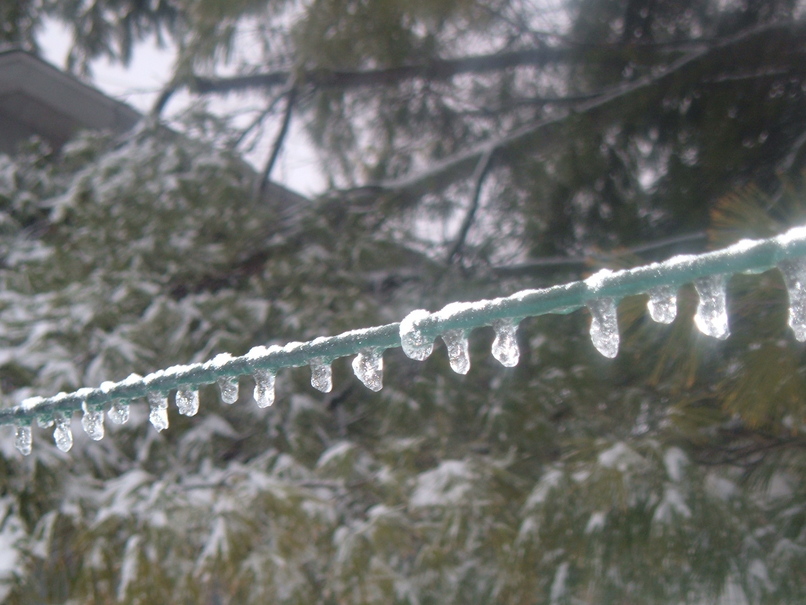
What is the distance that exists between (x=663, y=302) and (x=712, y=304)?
0.02 meters

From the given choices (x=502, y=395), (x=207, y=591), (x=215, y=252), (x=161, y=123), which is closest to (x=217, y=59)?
(x=161, y=123)

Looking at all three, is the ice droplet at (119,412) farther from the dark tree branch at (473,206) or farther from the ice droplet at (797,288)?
the dark tree branch at (473,206)

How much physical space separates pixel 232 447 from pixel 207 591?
0.77 metres

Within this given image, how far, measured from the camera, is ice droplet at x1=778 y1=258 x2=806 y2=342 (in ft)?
1.03

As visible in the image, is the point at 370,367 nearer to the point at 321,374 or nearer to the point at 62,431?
the point at 321,374

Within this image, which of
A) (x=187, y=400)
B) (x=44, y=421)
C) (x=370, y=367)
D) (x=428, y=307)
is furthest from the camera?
(x=428, y=307)

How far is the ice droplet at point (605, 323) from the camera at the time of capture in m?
0.36

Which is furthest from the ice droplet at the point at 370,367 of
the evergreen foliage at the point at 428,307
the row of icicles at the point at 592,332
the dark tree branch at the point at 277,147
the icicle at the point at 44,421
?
the dark tree branch at the point at 277,147

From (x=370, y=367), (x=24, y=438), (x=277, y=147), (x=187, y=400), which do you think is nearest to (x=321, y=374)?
(x=370, y=367)

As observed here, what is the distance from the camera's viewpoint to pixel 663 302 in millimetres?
360

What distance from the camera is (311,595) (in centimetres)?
167

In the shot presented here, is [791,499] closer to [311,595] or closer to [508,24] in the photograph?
[311,595]

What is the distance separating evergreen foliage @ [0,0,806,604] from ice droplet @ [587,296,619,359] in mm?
770

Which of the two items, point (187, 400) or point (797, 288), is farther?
point (187, 400)
